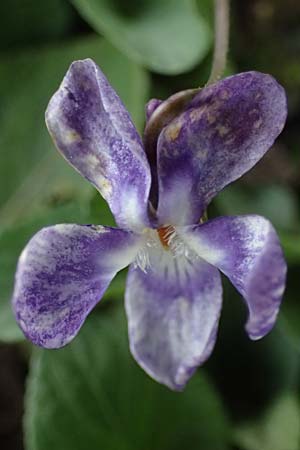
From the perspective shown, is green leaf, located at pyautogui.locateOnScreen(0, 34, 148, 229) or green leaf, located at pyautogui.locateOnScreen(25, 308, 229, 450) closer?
green leaf, located at pyautogui.locateOnScreen(25, 308, 229, 450)

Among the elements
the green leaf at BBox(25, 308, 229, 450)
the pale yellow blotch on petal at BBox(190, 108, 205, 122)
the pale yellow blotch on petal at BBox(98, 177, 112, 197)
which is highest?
the pale yellow blotch on petal at BBox(190, 108, 205, 122)

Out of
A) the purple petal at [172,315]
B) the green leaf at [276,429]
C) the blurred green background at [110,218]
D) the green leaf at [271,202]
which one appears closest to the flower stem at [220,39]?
the blurred green background at [110,218]

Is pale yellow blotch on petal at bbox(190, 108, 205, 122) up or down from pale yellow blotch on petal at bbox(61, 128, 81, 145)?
up

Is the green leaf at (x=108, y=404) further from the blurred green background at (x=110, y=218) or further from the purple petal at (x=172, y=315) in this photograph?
the purple petal at (x=172, y=315)

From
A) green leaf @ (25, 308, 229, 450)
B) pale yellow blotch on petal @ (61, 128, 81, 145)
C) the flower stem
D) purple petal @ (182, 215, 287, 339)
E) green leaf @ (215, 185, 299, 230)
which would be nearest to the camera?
purple petal @ (182, 215, 287, 339)

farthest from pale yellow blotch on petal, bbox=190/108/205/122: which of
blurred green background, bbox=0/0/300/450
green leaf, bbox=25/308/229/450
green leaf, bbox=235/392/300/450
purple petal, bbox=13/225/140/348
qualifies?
green leaf, bbox=235/392/300/450

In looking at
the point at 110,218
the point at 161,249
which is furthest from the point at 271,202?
the point at 161,249

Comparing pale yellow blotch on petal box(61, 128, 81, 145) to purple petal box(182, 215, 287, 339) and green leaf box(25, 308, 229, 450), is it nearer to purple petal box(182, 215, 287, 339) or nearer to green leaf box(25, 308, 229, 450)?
purple petal box(182, 215, 287, 339)
